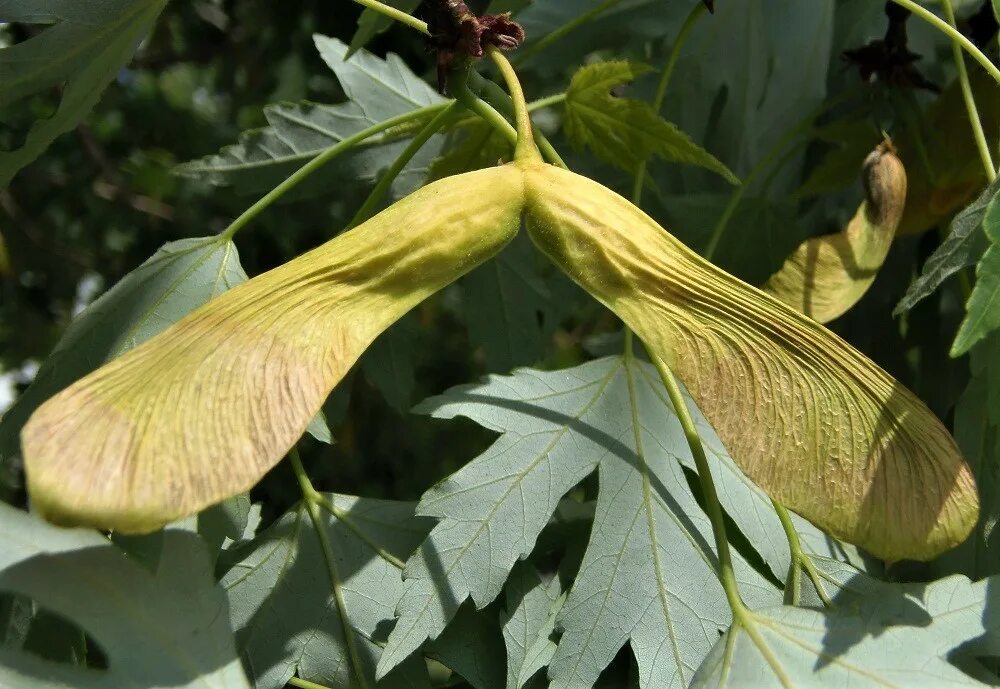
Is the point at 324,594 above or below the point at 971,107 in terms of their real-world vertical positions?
below

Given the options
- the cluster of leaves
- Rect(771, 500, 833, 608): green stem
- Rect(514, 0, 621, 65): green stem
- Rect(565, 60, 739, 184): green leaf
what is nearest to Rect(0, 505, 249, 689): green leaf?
the cluster of leaves

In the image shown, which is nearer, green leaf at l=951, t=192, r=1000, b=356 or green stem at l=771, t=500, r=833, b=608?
green leaf at l=951, t=192, r=1000, b=356

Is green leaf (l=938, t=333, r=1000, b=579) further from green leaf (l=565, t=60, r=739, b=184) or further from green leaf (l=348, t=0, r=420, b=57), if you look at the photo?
green leaf (l=348, t=0, r=420, b=57)

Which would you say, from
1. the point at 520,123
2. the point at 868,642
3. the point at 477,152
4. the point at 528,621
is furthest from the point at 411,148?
the point at 868,642

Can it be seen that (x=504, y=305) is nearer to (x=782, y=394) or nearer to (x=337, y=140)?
(x=337, y=140)

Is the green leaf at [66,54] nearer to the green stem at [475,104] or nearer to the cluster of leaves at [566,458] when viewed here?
the cluster of leaves at [566,458]

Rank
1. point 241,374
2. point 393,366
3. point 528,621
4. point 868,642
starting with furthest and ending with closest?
point 393,366
point 528,621
point 868,642
point 241,374
